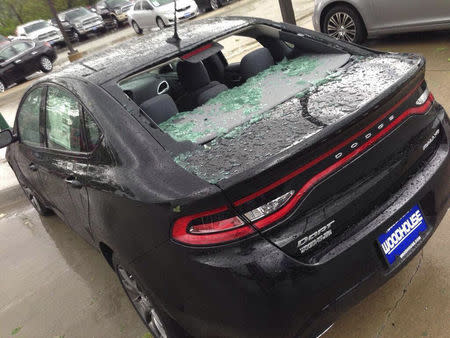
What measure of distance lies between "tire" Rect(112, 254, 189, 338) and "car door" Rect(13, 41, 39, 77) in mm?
14714

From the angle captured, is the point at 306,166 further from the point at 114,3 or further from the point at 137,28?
the point at 114,3

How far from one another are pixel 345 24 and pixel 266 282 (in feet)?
17.1

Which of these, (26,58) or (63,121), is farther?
(26,58)

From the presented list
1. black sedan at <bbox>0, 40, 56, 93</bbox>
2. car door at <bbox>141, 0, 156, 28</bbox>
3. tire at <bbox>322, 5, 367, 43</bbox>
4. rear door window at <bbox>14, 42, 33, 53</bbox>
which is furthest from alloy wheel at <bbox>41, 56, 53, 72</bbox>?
tire at <bbox>322, 5, 367, 43</bbox>

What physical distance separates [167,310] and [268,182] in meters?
0.77

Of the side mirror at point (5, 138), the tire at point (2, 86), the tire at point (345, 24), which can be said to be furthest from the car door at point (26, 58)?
the side mirror at point (5, 138)

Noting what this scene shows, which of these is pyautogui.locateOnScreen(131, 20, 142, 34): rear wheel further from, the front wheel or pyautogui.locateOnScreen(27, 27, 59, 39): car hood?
pyautogui.locateOnScreen(27, 27, 59, 39): car hood

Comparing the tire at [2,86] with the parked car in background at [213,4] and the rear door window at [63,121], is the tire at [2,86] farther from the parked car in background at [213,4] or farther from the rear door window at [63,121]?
the rear door window at [63,121]

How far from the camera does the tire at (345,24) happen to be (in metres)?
5.84

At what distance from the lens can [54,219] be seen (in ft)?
14.6

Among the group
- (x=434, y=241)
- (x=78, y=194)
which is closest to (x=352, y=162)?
(x=434, y=241)

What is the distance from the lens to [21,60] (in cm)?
1504

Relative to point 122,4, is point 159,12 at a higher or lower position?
lower

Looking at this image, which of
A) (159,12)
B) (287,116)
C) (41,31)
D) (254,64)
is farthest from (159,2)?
(287,116)
